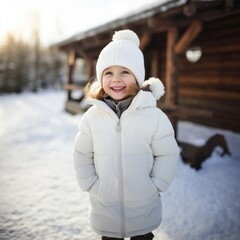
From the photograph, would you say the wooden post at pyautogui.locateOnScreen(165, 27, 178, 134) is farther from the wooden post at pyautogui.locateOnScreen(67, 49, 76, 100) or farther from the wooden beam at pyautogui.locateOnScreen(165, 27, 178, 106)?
the wooden post at pyautogui.locateOnScreen(67, 49, 76, 100)

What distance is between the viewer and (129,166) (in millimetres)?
1640

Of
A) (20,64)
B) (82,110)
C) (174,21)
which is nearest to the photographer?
(174,21)

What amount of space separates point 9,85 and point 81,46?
1395cm

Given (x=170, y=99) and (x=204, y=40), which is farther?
(x=204, y=40)

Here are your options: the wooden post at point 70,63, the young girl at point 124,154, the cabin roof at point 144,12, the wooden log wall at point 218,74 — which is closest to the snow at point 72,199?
the young girl at point 124,154

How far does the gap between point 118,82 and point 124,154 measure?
0.51m

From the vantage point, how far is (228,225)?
2.67 metres

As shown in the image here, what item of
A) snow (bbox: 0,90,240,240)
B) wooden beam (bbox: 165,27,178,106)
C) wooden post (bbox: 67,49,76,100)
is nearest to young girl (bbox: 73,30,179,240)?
snow (bbox: 0,90,240,240)

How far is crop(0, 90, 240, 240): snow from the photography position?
2.56 m

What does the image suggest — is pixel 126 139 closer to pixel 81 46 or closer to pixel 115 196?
pixel 115 196

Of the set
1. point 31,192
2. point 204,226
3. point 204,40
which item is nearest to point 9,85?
point 204,40

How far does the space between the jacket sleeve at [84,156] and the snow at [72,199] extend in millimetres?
1075

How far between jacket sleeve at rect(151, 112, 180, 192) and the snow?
108 cm

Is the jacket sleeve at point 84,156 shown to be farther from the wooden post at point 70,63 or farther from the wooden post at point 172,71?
the wooden post at point 70,63
